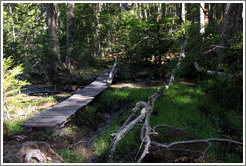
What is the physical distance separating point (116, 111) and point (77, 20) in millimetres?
10704

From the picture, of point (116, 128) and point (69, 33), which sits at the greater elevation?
point (69, 33)

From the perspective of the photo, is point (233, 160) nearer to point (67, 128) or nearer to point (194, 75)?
point (67, 128)

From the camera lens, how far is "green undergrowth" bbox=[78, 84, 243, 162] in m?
3.46

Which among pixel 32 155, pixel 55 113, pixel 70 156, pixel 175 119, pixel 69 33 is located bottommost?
pixel 70 156

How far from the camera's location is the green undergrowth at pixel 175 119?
3.46 metres

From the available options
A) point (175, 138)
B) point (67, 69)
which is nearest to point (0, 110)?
point (175, 138)

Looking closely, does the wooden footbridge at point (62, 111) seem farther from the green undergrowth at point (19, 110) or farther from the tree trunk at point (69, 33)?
the tree trunk at point (69, 33)

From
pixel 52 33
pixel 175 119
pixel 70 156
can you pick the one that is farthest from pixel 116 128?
pixel 52 33

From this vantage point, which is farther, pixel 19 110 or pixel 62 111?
pixel 19 110

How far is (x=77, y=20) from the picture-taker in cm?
1429

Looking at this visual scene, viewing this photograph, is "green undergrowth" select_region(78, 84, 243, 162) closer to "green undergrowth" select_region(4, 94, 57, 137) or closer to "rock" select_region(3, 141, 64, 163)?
"rock" select_region(3, 141, 64, 163)

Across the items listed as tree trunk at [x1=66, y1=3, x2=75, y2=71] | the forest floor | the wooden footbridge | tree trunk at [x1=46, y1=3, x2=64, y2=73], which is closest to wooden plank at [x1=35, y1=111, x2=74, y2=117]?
the wooden footbridge

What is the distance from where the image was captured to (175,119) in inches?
183

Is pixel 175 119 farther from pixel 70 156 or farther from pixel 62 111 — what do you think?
pixel 62 111
